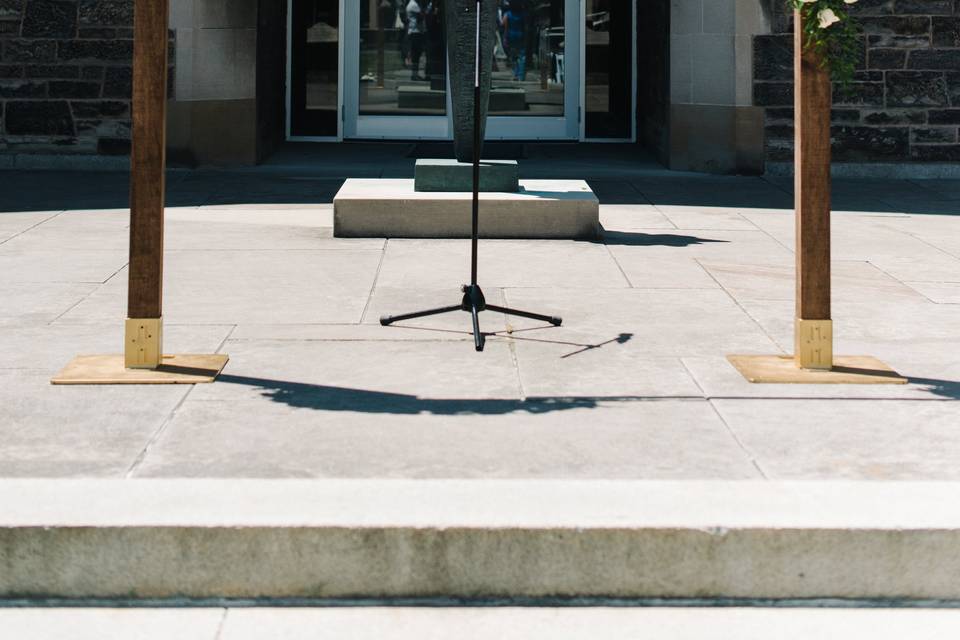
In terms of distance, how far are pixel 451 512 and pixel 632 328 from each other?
3520 millimetres

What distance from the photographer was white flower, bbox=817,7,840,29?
6.23 meters

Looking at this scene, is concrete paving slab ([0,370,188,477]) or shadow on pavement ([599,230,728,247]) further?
shadow on pavement ([599,230,728,247])

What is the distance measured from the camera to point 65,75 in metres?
15.5

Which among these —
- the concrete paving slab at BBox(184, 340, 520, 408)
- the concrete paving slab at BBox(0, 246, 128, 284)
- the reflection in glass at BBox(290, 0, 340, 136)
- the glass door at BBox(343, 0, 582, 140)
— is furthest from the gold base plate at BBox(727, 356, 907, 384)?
the reflection in glass at BBox(290, 0, 340, 136)

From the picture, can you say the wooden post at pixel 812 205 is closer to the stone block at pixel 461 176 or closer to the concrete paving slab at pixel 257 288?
the concrete paving slab at pixel 257 288

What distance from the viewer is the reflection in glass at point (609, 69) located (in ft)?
61.7

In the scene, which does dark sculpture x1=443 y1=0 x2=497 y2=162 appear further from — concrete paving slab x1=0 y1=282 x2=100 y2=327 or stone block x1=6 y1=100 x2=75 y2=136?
stone block x1=6 y1=100 x2=75 y2=136

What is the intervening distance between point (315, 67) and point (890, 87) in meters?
7.04

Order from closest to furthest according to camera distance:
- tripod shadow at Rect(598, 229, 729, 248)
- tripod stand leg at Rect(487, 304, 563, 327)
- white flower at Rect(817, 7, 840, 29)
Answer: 1. white flower at Rect(817, 7, 840, 29)
2. tripod stand leg at Rect(487, 304, 563, 327)
3. tripod shadow at Rect(598, 229, 729, 248)
